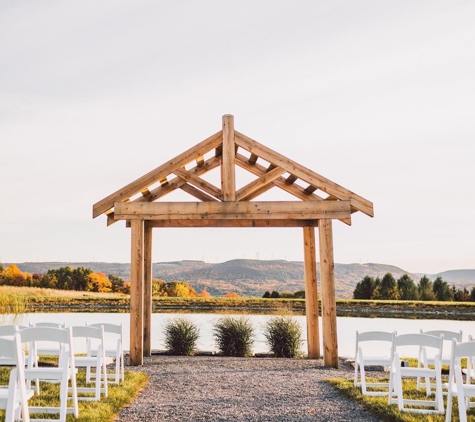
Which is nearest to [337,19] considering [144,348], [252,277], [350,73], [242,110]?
[350,73]

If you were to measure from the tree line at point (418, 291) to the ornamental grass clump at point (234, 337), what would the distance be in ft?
A: 83.5

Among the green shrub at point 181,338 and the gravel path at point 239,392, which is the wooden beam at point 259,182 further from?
the green shrub at point 181,338

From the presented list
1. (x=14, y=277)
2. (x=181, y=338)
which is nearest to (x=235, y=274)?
(x=14, y=277)

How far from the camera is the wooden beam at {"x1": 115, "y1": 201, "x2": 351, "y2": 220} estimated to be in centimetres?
1126

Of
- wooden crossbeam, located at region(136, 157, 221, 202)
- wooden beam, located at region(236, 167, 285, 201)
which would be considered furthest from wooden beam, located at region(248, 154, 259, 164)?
wooden crossbeam, located at region(136, 157, 221, 202)

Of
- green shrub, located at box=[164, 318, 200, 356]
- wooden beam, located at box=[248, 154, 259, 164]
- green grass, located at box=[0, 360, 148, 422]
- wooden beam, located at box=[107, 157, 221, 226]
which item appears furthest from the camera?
green shrub, located at box=[164, 318, 200, 356]

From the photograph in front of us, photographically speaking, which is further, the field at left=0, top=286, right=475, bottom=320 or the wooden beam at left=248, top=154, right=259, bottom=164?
the field at left=0, top=286, right=475, bottom=320

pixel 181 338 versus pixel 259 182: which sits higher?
pixel 259 182

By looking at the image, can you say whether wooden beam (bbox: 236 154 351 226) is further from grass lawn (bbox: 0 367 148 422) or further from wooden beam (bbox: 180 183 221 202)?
grass lawn (bbox: 0 367 148 422)

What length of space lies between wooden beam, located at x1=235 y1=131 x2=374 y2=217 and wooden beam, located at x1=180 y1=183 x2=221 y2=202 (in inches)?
52.8

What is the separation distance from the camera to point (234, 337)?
511 inches

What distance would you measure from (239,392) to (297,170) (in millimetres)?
4700

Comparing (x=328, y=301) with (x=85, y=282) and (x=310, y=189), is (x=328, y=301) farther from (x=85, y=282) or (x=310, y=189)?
(x=85, y=282)

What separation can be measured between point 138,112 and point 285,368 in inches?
277
